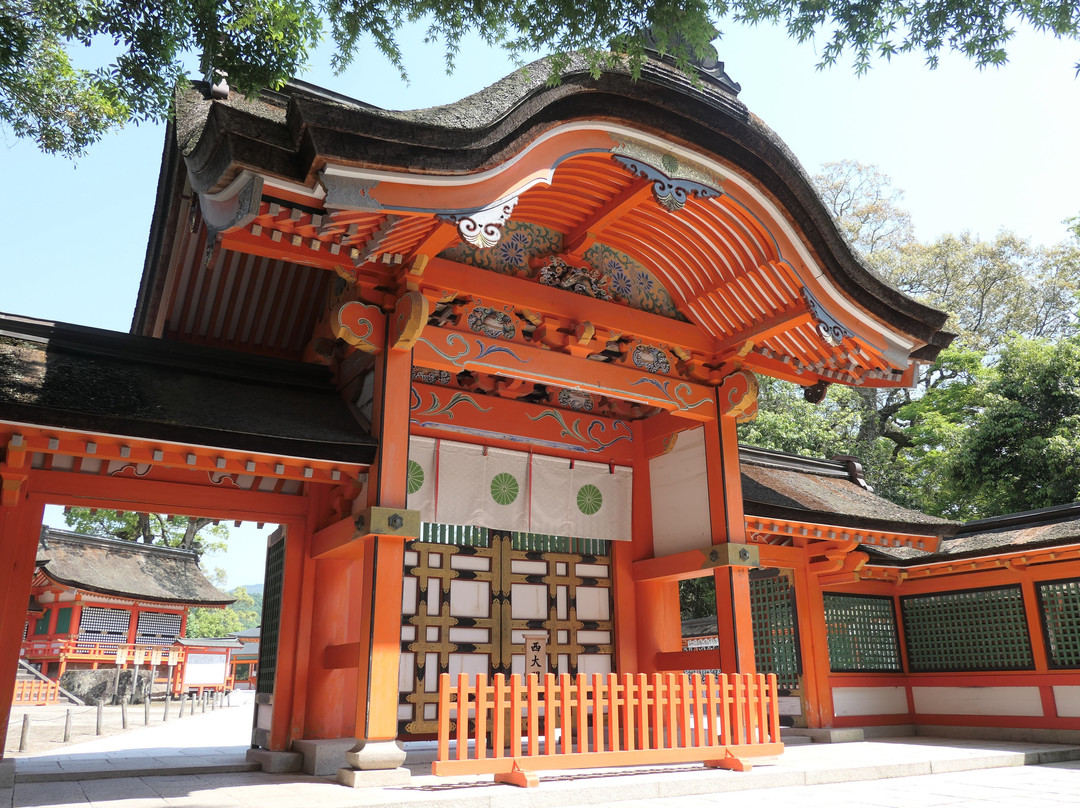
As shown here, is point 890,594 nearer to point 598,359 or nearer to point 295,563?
point 598,359

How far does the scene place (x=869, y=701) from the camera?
10.3 meters

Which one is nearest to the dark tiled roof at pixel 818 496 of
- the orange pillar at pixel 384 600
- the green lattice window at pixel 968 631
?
the green lattice window at pixel 968 631

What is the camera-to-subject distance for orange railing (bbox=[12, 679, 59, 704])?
22125 millimetres

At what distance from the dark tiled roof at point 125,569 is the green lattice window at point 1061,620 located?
2523 cm

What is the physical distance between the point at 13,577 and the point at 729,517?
20.8 ft

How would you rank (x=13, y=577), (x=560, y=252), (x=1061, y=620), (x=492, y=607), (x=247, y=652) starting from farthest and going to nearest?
1. (x=247, y=652)
2. (x=1061, y=620)
3. (x=492, y=607)
4. (x=560, y=252)
5. (x=13, y=577)

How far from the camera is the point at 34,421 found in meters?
5.19

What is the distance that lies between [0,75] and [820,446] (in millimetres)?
20312

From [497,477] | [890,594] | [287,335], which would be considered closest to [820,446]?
[890,594]

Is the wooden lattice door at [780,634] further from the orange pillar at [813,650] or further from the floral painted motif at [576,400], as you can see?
the floral painted motif at [576,400]

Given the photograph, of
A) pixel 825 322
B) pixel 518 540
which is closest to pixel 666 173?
pixel 825 322

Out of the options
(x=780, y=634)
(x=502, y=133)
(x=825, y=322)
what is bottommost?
(x=780, y=634)

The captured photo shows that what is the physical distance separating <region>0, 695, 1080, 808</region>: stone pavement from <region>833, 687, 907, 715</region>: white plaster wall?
6.11 ft

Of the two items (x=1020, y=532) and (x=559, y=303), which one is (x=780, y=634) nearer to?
(x=1020, y=532)
